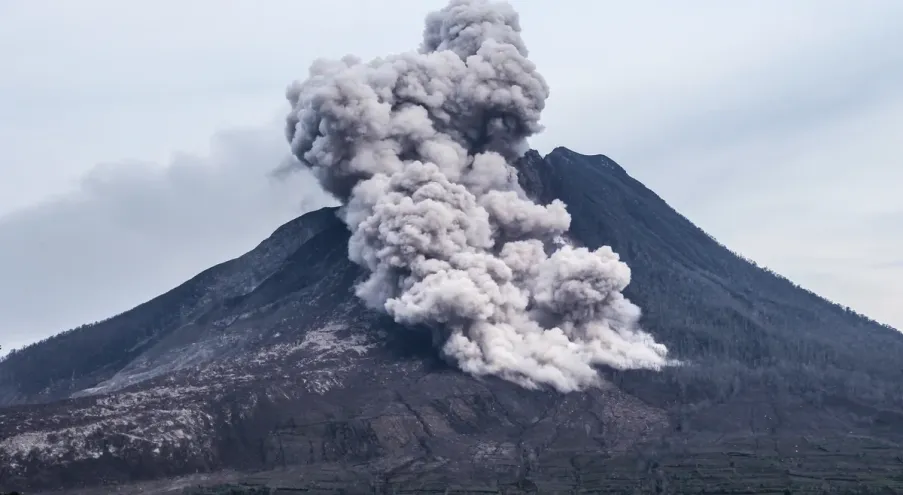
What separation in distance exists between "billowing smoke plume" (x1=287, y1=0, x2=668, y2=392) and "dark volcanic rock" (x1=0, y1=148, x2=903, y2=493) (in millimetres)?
2940

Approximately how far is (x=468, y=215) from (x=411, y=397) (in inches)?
628

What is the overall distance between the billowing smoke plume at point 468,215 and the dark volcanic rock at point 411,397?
2.94 meters

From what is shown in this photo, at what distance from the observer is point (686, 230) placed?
459 ft

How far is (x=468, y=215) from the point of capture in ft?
309

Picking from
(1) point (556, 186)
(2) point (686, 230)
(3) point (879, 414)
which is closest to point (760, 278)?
(2) point (686, 230)

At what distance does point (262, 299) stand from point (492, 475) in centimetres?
4186

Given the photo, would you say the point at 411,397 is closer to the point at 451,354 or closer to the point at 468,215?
the point at 451,354

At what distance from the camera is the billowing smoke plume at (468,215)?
89125 millimetres

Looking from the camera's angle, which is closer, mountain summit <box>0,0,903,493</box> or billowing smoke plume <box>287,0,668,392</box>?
mountain summit <box>0,0,903,493</box>

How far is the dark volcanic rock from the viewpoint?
71875 mm

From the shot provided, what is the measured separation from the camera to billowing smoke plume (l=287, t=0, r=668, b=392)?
292ft

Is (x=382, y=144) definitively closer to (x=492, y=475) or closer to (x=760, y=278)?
(x=492, y=475)

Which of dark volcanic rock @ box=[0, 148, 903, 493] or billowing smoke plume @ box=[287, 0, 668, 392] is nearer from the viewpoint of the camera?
dark volcanic rock @ box=[0, 148, 903, 493]

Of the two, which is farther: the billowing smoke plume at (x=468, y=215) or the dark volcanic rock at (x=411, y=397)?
the billowing smoke plume at (x=468, y=215)
